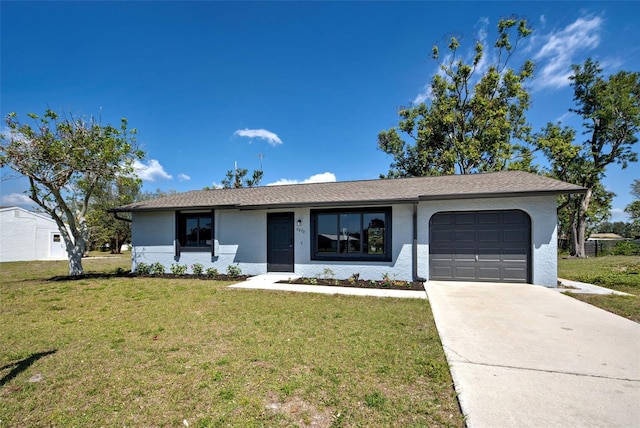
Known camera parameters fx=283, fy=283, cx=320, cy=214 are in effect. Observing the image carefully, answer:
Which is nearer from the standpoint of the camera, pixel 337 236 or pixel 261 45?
pixel 337 236

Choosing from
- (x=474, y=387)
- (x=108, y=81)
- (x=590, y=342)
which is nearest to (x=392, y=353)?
(x=474, y=387)

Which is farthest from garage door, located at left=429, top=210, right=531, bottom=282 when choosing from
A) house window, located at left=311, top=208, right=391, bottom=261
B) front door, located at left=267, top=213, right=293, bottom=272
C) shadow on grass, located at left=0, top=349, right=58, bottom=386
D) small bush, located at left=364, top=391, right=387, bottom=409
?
shadow on grass, located at left=0, top=349, right=58, bottom=386

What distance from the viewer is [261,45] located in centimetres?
1230

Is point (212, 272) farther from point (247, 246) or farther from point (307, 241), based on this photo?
point (307, 241)

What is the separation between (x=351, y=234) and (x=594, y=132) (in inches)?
943

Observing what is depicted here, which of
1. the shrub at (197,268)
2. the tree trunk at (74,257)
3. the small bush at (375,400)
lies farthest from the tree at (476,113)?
the tree trunk at (74,257)

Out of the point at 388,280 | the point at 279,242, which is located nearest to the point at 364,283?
the point at 388,280

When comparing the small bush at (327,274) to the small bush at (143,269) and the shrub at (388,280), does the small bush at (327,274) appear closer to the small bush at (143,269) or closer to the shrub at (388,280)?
the shrub at (388,280)

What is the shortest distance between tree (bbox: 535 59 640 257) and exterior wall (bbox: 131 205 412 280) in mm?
18097

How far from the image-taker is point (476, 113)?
20.8 m

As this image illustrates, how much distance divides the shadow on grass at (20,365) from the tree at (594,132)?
2616 cm

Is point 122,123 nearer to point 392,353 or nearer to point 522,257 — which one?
point 392,353

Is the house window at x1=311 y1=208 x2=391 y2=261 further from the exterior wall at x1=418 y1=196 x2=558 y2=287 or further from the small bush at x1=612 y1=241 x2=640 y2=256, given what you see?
the small bush at x1=612 y1=241 x2=640 y2=256

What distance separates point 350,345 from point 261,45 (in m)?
12.7
